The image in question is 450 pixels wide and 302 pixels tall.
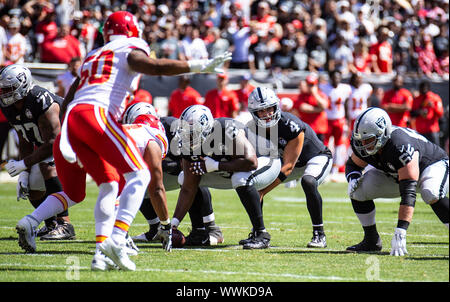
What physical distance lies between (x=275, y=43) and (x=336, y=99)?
2313mm

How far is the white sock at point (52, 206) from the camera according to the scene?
610 centimetres

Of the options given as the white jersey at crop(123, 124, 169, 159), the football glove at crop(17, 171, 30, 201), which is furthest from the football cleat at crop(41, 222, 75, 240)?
the white jersey at crop(123, 124, 169, 159)

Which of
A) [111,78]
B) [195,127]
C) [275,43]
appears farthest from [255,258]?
[275,43]

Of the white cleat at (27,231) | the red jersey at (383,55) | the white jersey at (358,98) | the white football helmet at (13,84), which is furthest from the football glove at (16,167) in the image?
the red jersey at (383,55)

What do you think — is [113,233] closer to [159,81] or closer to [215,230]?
[215,230]

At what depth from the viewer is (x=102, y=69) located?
17.5ft

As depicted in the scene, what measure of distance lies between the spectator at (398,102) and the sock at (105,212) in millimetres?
10646

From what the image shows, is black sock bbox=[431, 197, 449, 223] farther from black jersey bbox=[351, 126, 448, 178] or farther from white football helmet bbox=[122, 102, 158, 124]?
white football helmet bbox=[122, 102, 158, 124]

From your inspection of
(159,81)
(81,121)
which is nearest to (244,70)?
(159,81)

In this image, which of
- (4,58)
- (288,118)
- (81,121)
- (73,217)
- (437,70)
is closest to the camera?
(81,121)

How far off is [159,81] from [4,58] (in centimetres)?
302

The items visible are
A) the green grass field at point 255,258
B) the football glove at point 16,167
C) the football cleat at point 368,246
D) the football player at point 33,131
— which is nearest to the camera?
the green grass field at point 255,258

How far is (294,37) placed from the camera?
16.4 meters

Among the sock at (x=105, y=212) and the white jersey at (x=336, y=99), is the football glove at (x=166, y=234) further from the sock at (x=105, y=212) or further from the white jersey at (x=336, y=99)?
the white jersey at (x=336, y=99)
